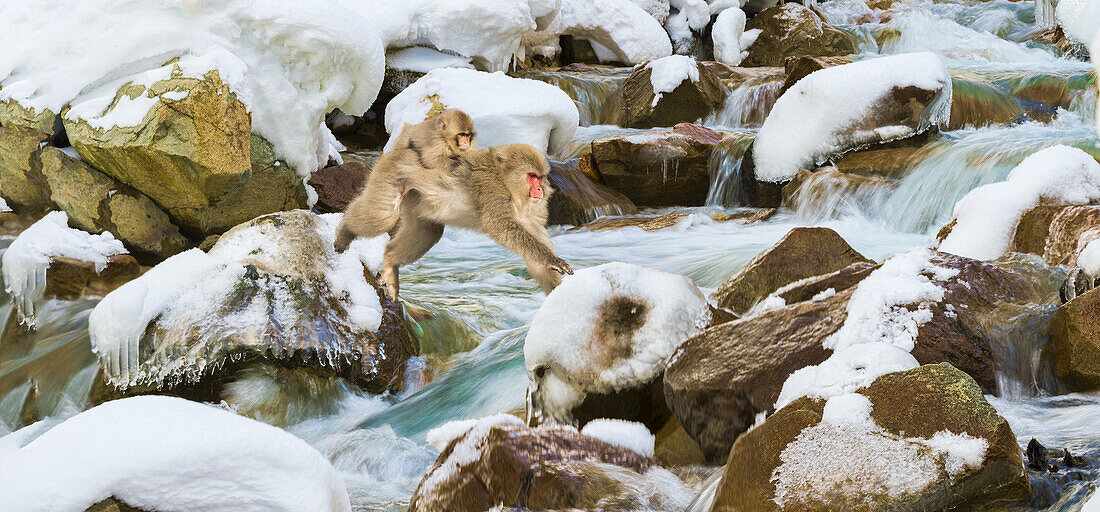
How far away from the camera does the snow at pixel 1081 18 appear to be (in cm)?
84

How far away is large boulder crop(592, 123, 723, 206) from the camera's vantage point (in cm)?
583

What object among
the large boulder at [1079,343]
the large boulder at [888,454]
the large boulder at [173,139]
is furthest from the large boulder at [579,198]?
the large boulder at [888,454]

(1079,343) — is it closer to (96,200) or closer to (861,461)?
(861,461)

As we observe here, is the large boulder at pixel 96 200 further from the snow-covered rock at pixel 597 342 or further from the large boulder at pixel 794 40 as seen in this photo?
the large boulder at pixel 794 40

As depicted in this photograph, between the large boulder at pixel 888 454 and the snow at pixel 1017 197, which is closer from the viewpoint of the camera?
the large boulder at pixel 888 454

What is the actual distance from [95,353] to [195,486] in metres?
1.97

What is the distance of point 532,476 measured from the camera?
1612 millimetres

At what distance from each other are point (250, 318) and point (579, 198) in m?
3.07

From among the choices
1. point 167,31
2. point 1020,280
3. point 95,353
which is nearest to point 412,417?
point 95,353

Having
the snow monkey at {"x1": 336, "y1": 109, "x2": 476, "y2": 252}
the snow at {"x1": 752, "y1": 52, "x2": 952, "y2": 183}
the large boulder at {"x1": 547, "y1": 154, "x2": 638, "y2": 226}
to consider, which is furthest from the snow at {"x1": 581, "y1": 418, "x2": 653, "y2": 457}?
the snow at {"x1": 752, "y1": 52, "x2": 952, "y2": 183}

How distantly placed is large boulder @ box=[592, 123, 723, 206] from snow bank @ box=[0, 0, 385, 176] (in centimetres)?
228

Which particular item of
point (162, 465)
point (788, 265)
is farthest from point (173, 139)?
point (162, 465)

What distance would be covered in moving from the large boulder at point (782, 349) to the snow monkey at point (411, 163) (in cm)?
76

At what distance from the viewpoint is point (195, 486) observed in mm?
1166
